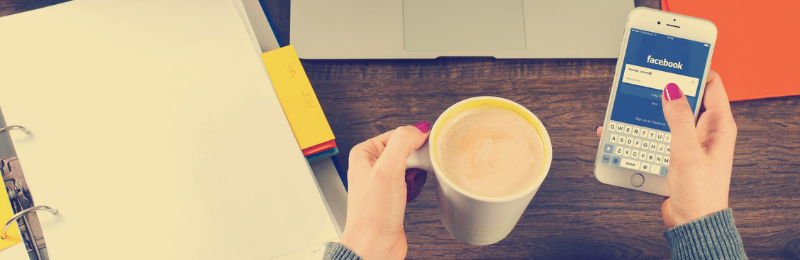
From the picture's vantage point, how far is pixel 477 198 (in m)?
0.45

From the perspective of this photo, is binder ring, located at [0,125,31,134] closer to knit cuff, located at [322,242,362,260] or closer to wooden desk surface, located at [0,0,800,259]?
wooden desk surface, located at [0,0,800,259]

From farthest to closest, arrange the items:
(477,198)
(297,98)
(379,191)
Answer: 1. (297,98)
2. (379,191)
3. (477,198)

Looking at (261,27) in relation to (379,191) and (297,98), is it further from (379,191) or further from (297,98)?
(379,191)

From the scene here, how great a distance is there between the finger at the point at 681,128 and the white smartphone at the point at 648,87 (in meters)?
0.11

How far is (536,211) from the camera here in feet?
2.26

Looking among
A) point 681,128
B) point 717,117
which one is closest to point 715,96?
point 717,117

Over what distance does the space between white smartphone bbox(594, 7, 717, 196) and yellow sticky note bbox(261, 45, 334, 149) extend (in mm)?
393

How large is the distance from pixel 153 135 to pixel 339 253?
289 mm

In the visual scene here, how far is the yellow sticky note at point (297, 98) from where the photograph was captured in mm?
635

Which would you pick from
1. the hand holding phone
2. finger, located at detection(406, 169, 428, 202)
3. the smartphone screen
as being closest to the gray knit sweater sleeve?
the hand holding phone

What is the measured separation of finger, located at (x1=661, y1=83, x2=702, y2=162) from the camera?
0.55 metres

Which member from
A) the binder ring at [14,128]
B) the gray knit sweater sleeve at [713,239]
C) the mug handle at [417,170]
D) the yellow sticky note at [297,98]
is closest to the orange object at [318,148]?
the yellow sticky note at [297,98]

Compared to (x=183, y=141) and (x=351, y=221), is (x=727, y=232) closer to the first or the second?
(x=351, y=221)

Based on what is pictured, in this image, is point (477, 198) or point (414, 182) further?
point (414, 182)
